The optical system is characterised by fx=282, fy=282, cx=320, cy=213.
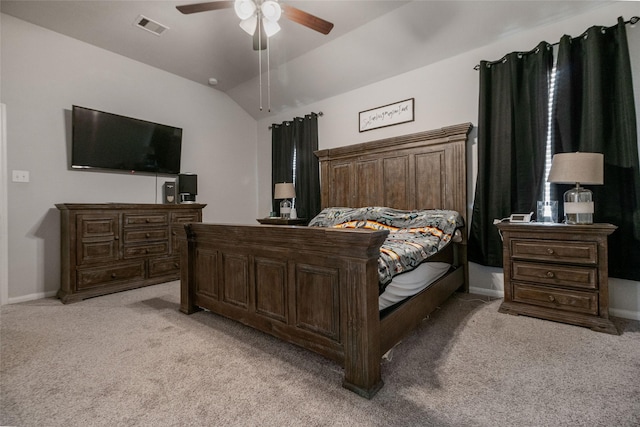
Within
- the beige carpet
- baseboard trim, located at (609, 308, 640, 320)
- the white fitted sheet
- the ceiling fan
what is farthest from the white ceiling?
the beige carpet

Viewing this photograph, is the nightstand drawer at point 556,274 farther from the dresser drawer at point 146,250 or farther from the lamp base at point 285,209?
the dresser drawer at point 146,250

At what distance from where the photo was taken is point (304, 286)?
1.61 metres

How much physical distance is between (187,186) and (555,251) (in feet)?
13.8

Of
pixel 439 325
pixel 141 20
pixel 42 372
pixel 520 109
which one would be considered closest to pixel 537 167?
pixel 520 109

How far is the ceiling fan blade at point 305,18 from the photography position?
7.01ft

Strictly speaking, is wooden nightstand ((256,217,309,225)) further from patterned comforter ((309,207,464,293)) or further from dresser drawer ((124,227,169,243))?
dresser drawer ((124,227,169,243))

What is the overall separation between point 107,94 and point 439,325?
14.7 feet

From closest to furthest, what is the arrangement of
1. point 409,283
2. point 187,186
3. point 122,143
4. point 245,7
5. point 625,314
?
1. point 409,283
2. point 245,7
3. point 625,314
4. point 122,143
5. point 187,186

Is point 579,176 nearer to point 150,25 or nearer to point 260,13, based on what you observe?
point 260,13

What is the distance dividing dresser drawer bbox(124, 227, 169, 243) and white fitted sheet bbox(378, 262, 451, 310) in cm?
302

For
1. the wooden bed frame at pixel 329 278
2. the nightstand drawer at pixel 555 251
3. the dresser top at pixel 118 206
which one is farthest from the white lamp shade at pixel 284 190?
the nightstand drawer at pixel 555 251

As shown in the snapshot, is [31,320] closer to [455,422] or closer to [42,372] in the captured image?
[42,372]

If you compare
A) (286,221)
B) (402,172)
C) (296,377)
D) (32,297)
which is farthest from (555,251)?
(32,297)

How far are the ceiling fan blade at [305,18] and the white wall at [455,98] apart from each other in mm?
1456
